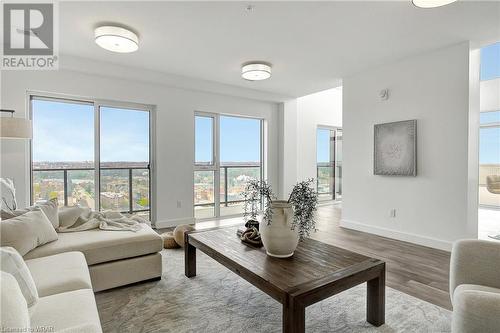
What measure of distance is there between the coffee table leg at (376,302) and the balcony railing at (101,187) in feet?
12.6

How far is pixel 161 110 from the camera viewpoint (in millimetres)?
4680

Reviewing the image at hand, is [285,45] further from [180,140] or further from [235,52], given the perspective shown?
[180,140]

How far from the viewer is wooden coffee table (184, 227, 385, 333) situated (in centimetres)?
147

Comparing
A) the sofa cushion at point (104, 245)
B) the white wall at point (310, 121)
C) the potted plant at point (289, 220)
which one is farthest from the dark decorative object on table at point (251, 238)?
the white wall at point (310, 121)

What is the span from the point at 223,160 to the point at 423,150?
11.3 feet

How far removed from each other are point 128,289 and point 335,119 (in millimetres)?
6433

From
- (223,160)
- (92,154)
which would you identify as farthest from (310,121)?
(92,154)

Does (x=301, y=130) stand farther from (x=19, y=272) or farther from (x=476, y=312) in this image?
(x=19, y=272)

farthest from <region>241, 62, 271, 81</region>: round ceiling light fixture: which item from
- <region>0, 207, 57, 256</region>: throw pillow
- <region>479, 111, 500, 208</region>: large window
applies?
<region>479, 111, 500, 208</region>: large window

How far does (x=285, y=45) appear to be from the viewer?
343 cm

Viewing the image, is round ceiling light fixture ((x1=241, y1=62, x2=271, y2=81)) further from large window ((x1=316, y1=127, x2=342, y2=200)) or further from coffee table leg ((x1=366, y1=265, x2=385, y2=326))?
large window ((x1=316, y1=127, x2=342, y2=200))

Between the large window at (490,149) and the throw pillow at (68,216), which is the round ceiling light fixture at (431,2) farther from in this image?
the large window at (490,149)

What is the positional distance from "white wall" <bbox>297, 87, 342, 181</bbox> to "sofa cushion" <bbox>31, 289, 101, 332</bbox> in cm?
→ 556

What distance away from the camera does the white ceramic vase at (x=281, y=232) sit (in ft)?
6.39
